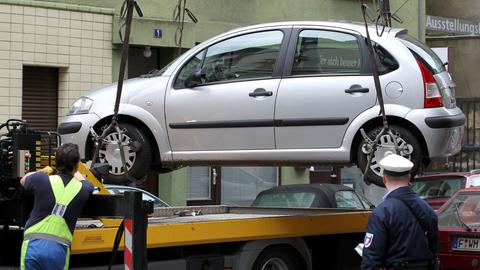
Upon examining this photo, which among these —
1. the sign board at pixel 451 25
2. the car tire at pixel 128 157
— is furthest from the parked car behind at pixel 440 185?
the sign board at pixel 451 25

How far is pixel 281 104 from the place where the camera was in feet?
26.0

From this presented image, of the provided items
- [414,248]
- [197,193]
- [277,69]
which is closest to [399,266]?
[414,248]

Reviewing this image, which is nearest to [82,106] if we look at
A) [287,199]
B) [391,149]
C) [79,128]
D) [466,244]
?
[79,128]

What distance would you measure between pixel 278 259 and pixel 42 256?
3.13 meters

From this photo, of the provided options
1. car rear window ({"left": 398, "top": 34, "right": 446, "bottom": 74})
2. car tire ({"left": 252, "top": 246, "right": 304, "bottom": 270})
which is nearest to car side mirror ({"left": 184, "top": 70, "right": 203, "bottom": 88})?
car tire ({"left": 252, "top": 246, "right": 304, "bottom": 270})

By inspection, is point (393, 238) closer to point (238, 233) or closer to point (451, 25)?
point (238, 233)

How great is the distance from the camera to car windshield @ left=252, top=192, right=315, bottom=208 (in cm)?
1183

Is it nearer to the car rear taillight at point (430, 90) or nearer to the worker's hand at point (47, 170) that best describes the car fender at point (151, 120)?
the worker's hand at point (47, 170)

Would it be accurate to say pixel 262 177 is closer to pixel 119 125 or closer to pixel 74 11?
pixel 74 11

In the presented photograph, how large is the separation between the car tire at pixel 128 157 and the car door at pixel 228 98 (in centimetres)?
28

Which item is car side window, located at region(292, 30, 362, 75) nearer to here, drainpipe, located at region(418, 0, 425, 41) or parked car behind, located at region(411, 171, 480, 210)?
parked car behind, located at region(411, 171, 480, 210)

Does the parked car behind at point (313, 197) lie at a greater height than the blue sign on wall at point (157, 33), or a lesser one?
lesser

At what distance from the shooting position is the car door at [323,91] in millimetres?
7777

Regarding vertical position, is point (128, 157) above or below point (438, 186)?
above
